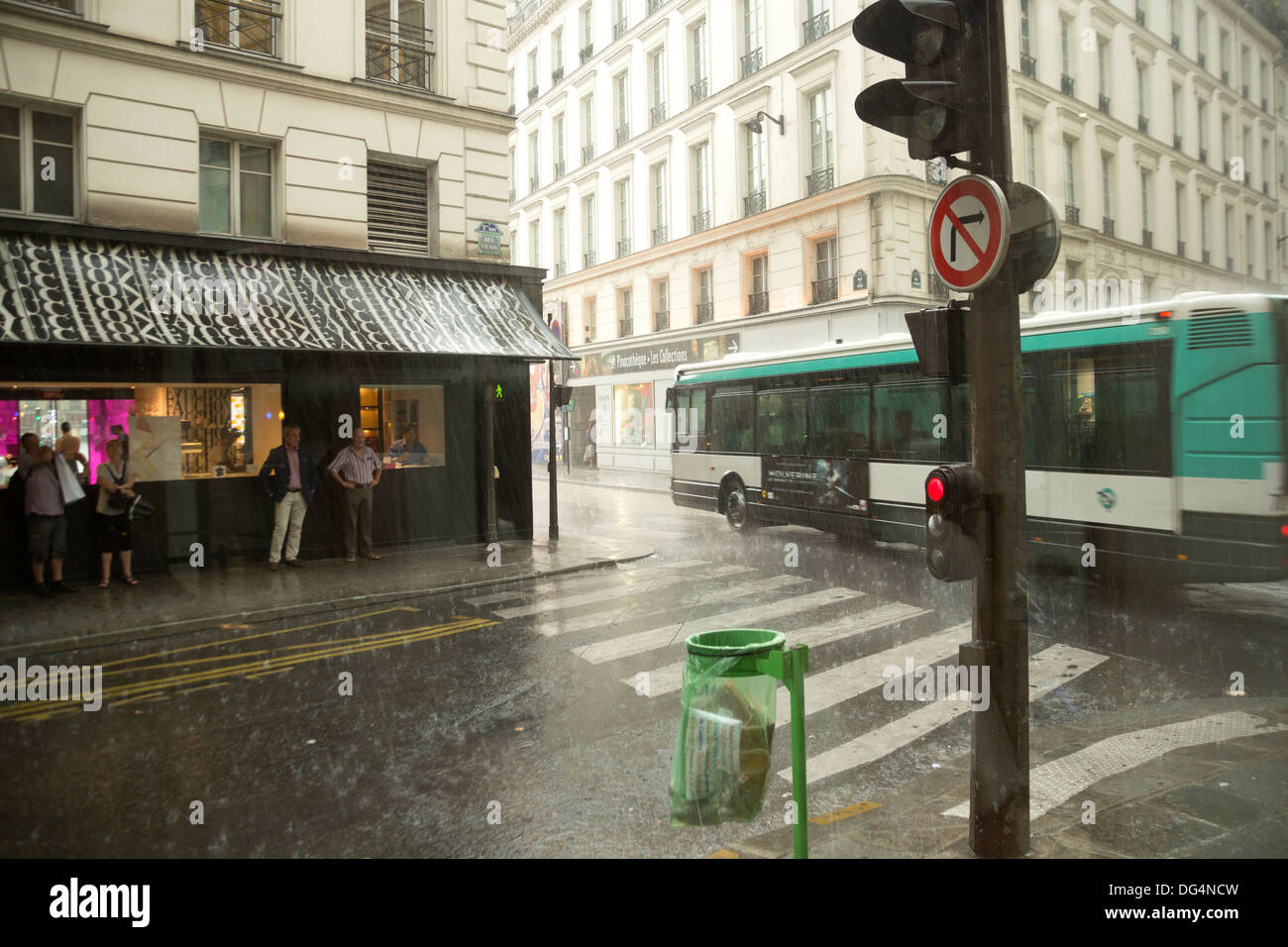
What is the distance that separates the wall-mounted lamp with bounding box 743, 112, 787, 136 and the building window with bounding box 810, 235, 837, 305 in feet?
12.4

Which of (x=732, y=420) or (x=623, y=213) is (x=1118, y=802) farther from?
(x=623, y=213)

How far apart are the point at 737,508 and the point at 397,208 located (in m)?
7.98

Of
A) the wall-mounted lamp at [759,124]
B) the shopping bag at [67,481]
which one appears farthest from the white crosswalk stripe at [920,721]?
the wall-mounted lamp at [759,124]

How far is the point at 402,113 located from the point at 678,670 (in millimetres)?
11038

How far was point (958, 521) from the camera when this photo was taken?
12.4 feet

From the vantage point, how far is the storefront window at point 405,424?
13.8 m

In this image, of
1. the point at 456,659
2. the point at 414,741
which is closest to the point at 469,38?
the point at 456,659

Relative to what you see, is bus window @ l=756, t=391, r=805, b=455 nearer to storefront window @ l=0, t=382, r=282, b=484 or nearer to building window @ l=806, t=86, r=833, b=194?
storefront window @ l=0, t=382, r=282, b=484

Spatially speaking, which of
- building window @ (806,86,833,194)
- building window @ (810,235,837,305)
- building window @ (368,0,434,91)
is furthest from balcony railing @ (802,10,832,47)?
building window @ (368,0,434,91)

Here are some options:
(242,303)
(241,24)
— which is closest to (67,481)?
(242,303)

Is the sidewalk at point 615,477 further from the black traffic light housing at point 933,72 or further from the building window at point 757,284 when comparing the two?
the black traffic light housing at point 933,72

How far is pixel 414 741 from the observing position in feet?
18.6

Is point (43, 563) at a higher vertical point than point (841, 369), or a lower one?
lower
